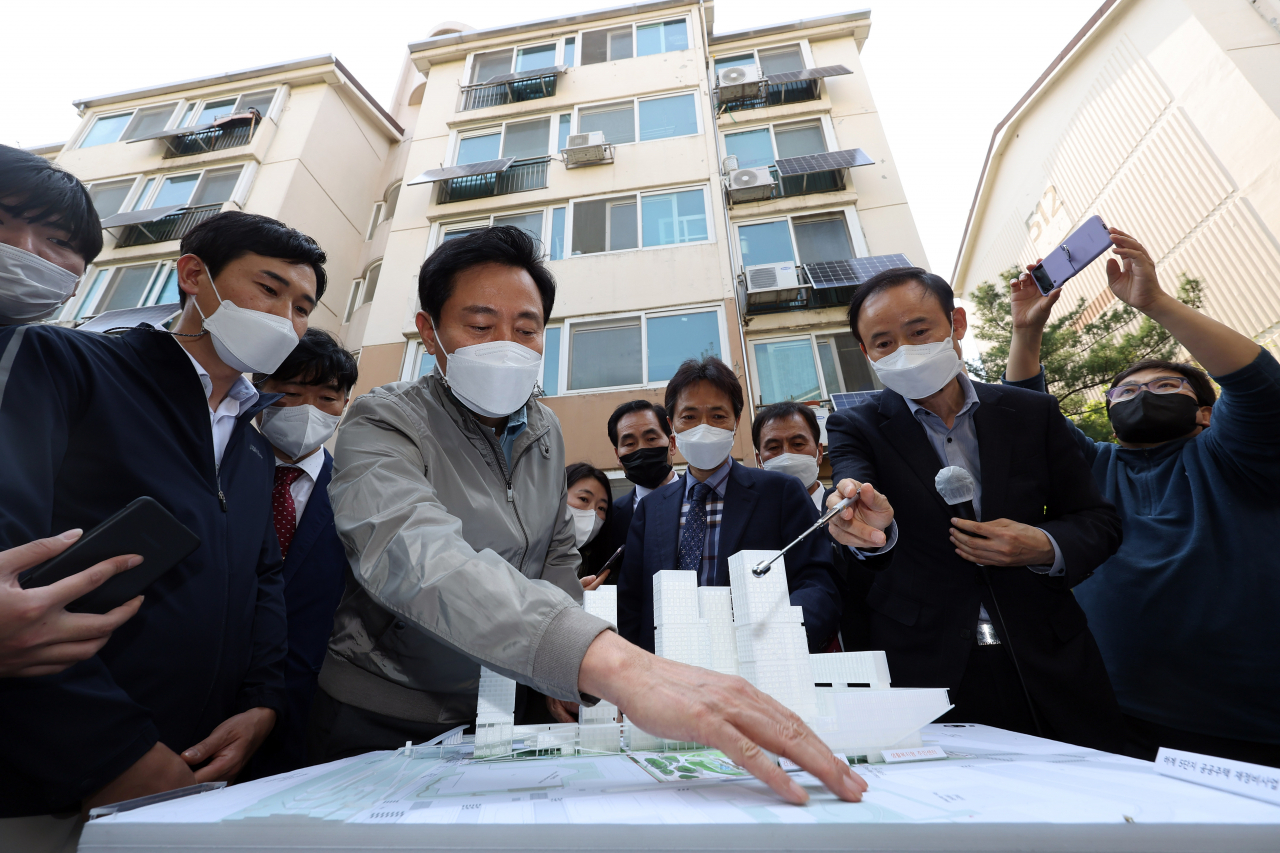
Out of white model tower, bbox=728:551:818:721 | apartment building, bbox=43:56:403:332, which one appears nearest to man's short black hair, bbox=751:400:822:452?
white model tower, bbox=728:551:818:721

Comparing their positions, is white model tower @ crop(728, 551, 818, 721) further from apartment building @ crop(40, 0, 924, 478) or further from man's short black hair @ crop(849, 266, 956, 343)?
apartment building @ crop(40, 0, 924, 478)

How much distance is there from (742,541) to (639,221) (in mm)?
9794

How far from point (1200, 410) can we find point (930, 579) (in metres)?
1.99

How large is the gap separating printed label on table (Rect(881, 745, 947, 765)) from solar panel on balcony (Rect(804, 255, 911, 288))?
975 centimetres

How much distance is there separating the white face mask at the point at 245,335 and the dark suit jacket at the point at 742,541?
1655 millimetres

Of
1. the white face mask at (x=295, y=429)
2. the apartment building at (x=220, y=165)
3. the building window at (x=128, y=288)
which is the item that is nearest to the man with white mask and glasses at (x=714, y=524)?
the white face mask at (x=295, y=429)

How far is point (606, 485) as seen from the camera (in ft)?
13.8

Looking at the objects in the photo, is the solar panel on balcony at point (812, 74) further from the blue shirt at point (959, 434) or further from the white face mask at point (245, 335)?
the white face mask at point (245, 335)

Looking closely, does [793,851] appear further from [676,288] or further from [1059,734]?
[676,288]

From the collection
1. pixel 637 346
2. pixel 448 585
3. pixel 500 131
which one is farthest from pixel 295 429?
pixel 500 131

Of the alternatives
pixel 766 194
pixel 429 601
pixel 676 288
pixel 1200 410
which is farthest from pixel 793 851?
pixel 766 194

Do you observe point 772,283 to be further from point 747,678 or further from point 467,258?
point 747,678

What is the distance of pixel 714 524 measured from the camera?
105 inches

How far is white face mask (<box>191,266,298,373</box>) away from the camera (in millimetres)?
2029
